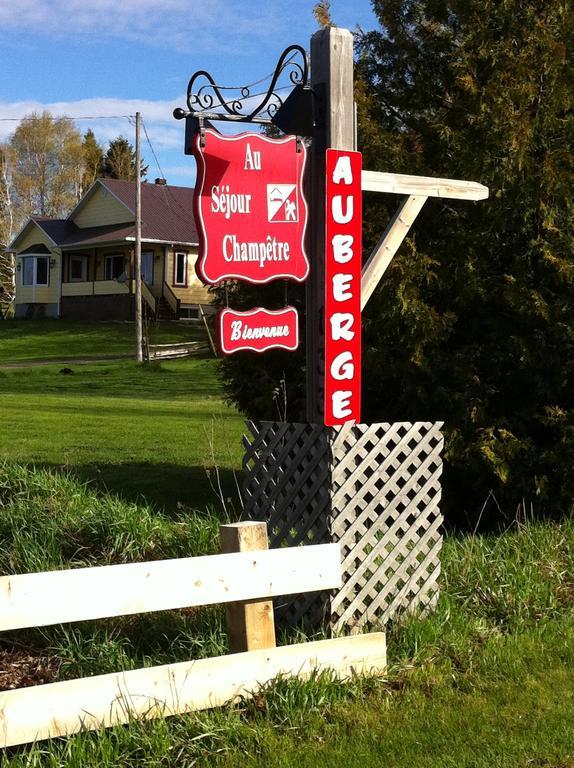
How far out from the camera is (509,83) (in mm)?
8453

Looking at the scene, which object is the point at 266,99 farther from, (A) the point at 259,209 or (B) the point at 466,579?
(B) the point at 466,579

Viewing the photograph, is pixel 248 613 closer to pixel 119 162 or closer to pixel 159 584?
pixel 159 584

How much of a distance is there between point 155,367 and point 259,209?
25.2m

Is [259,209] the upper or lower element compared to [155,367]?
upper

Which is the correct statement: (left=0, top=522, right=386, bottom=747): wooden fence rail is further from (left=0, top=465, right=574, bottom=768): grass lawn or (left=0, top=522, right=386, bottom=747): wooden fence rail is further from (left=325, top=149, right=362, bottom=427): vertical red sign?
(left=325, top=149, right=362, bottom=427): vertical red sign

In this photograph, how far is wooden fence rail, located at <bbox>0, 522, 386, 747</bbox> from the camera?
405cm

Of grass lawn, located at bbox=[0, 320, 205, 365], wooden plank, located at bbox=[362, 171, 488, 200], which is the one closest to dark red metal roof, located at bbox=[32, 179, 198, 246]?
grass lawn, located at bbox=[0, 320, 205, 365]

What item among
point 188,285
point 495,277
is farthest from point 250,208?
point 188,285

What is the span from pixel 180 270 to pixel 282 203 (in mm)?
39241

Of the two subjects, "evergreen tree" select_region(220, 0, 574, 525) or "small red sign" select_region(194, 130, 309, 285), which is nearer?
"small red sign" select_region(194, 130, 309, 285)

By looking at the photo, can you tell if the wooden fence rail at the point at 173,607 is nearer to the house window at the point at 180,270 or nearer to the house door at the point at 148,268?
the house window at the point at 180,270

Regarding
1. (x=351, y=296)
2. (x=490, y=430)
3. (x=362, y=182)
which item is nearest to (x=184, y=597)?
(x=351, y=296)

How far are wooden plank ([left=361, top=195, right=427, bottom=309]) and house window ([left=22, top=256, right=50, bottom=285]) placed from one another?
45.4 metres

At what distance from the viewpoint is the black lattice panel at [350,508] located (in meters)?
5.43
